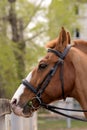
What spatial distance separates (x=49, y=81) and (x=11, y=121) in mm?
1345

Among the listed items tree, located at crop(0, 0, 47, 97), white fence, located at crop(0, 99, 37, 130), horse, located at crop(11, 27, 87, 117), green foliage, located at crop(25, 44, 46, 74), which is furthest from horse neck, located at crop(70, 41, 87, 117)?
green foliage, located at crop(25, 44, 46, 74)

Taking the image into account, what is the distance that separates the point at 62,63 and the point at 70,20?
60.5 ft

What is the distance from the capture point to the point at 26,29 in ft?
79.9

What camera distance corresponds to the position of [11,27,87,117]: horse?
483 centimetres

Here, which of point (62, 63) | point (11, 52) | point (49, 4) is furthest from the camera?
point (49, 4)

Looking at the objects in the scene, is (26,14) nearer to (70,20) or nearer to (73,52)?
(70,20)

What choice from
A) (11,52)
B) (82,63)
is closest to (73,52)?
(82,63)

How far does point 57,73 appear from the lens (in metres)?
4.88

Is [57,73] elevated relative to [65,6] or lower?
lower

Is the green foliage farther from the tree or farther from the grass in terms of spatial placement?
the grass

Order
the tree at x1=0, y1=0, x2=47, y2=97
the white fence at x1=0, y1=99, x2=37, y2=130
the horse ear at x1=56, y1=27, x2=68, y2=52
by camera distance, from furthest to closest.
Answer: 1. the tree at x1=0, y1=0, x2=47, y2=97
2. the white fence at x1=0, y1=99, x2=37, y2=130
3. the horse ear at x1=56, y1=27, x2=68, y2=52

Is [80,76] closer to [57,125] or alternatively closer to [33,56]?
[57,125]

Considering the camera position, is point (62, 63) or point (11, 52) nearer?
point (62, 63)

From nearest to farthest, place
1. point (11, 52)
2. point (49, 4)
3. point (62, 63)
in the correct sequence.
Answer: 1. point (62, 63)
2. point (11, 52)
3. point (49, 4)
